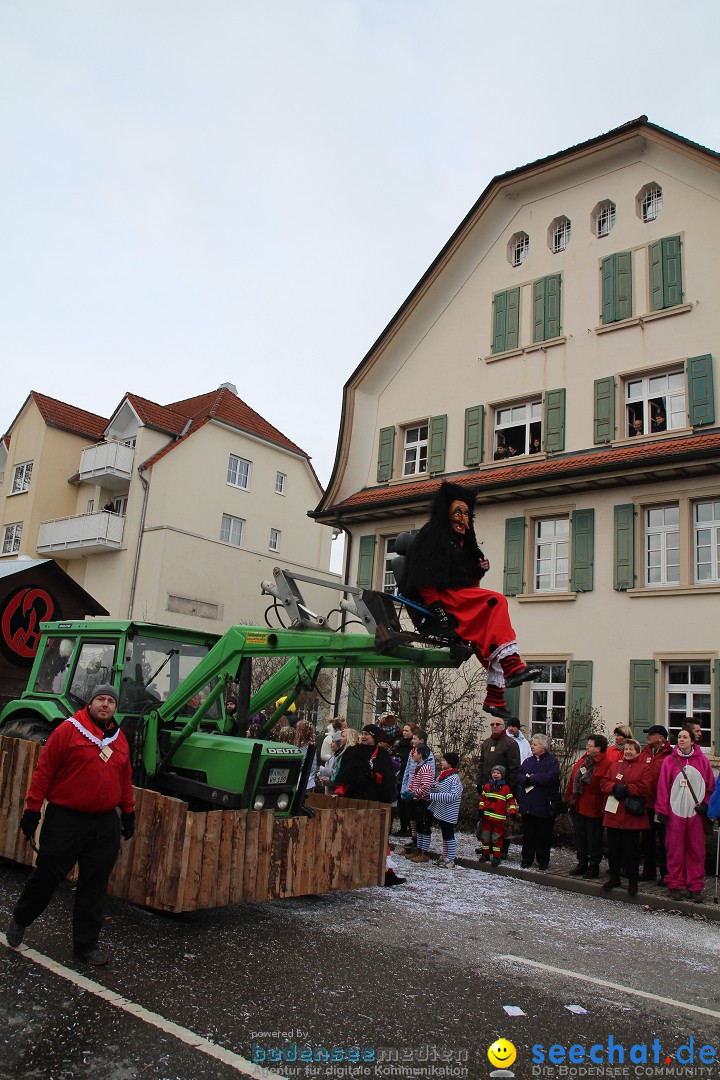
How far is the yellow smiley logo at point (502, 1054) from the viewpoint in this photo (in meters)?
4.46

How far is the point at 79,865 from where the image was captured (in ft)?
19.1

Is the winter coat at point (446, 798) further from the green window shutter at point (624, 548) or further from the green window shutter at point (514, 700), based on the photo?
the green window shutter at point (624, 548)

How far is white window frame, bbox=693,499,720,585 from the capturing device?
16.4 m

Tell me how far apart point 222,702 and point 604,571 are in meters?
11.1

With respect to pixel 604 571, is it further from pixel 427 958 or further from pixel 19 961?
pixel 19 961

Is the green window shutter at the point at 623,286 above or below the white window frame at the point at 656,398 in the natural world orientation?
above

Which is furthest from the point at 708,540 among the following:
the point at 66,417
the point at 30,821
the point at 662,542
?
the point at 66,417

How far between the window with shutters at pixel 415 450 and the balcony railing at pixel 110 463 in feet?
41.6

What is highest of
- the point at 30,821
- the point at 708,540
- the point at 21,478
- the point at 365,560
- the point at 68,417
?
the point at 68,417

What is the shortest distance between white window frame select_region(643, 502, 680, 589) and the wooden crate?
1061 centimetres

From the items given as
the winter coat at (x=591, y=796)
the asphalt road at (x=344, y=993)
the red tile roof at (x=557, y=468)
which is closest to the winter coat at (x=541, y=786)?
the winter coat at (x=591, y=796)

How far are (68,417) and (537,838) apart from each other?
2886 centimetres

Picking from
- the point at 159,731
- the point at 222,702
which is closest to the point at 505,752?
the point at 222,702

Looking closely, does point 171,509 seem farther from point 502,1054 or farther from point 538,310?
point 502,1054
